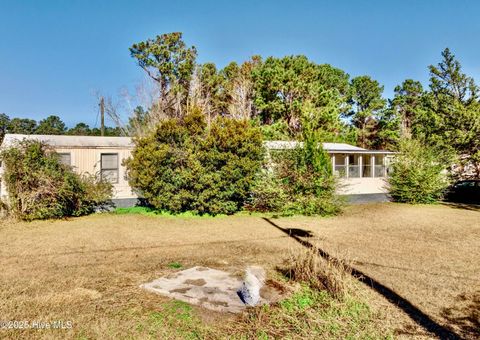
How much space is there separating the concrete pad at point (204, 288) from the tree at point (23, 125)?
40.8 meters

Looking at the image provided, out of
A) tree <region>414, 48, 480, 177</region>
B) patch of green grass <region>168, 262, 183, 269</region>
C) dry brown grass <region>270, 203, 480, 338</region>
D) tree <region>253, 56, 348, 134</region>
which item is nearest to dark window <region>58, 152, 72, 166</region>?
dry brown grass <region>270, 203, 480, 338</region>

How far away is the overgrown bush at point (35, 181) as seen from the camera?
11070 millimetres

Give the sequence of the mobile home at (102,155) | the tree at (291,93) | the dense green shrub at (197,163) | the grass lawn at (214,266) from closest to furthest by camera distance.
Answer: the grass lawn at (214,266) → the dense green shrub at (197,163) → the mobile home at (102,155) → the tree at (291,93)

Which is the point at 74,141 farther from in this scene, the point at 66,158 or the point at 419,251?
the point at 419,251

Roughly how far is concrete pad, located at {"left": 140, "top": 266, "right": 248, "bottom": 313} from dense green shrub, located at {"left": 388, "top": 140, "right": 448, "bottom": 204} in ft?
47.5

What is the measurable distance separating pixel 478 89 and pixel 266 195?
1380 centimetres

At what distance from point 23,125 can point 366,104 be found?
137 feet

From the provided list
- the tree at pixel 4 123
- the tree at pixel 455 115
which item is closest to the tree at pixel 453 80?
the tree at pixel 455 115

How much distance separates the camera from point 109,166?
556 inches

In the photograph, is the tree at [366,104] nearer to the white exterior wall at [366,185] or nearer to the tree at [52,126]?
the white exterior wall at [366,185]

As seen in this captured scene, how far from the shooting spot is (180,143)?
12.2 m

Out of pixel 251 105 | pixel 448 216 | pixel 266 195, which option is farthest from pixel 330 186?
pixel 251 105

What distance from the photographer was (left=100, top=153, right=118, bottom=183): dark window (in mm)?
13969

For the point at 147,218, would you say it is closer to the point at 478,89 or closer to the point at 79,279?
the point at 79,279
